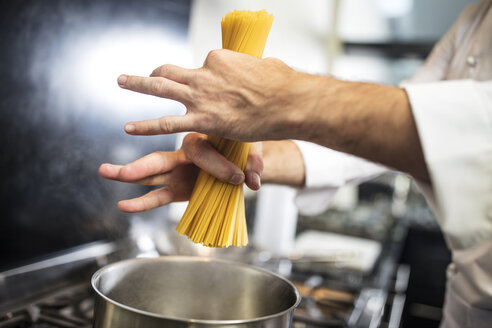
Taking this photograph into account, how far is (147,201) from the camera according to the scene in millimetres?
768

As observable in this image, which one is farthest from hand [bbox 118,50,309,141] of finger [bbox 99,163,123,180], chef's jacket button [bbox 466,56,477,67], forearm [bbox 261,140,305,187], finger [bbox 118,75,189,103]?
chef's jacket button [bbox 466,56,477,67]

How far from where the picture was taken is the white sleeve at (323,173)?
1.08 meters

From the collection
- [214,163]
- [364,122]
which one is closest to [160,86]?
[214,163]

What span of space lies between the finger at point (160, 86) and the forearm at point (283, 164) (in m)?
0.40

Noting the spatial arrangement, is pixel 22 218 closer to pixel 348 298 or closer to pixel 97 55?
pixel 97 55

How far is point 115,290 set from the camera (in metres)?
0.62

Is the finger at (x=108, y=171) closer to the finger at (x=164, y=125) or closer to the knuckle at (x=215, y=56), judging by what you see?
the finger at (x=164, y=125)

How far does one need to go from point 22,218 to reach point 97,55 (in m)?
0.46

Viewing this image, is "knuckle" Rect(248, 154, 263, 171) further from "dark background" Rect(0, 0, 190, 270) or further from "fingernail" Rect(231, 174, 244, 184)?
"dark background" Rect(0, 0, 190, 270)

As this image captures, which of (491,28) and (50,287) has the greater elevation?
(491,28)

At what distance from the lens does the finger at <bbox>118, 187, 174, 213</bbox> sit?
2.43 ft

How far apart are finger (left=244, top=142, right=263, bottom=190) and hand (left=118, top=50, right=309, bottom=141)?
0.44 feet

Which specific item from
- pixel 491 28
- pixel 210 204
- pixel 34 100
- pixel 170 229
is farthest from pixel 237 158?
pixel 170 229

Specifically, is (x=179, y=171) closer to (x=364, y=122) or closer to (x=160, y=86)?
(x=160, y=86)
